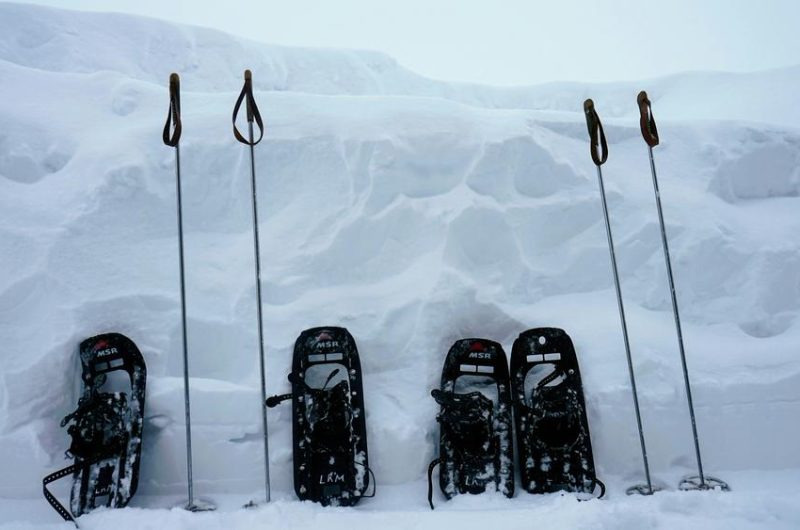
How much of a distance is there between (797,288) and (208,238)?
Answer: 4372 millimetres

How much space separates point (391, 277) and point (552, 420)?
4.79 feet

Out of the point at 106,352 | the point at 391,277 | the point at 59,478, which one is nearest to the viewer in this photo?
the point at 59,478

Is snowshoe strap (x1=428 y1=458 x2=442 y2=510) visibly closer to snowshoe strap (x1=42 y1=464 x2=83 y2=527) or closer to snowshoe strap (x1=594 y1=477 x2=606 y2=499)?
snowshoe strap (x1=594 y1=477 x2=606 y2=499)

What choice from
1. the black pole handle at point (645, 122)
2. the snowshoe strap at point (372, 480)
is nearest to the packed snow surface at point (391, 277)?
the snowshoe strap at point (372, 480)

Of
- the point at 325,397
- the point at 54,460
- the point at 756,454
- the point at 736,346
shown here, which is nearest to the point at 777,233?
the point at 736,346

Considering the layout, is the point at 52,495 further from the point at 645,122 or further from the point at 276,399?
the point at 645,122

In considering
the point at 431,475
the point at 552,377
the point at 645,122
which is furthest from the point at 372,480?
the point at 645,122

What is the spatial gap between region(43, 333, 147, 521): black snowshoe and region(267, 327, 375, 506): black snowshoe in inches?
32.0

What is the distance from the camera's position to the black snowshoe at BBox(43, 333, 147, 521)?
2688 millimetres

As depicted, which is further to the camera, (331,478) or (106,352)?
(106,352)

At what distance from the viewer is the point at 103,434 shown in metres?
2.79

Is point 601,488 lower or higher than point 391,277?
lower

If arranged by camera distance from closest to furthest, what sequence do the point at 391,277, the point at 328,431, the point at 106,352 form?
the point at 328,431 → the point at 106,352 → the point at 391,277

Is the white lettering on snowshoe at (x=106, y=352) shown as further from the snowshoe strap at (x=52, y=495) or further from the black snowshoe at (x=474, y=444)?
the black snowshoe at (x=474, y=444)
